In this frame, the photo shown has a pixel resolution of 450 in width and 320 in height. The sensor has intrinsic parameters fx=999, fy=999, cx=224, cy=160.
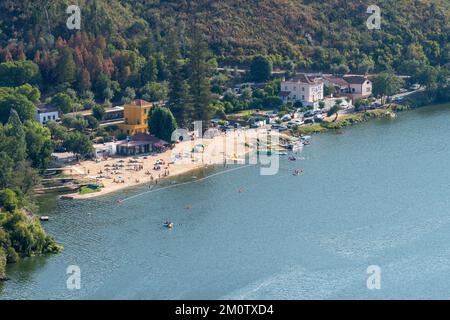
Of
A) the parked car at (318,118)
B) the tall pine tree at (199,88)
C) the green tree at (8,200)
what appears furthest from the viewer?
the parked car at (318,118)

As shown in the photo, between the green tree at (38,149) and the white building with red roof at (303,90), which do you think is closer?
the green tree at (38,149)

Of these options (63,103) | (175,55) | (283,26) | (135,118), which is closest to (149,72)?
(175,55)

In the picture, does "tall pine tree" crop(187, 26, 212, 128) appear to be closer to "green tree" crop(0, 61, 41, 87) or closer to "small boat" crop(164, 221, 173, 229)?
"green tree" crop(0, 61, 41, 87)

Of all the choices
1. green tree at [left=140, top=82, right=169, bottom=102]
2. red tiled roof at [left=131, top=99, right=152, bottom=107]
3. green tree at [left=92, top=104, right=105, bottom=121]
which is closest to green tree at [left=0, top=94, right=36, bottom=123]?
green tree at [left=92, top=104, right=105, bottom=121]

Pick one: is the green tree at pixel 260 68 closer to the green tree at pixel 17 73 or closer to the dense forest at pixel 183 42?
the dense forest at pixel 183 42

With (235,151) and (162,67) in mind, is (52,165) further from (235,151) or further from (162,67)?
(162,67)

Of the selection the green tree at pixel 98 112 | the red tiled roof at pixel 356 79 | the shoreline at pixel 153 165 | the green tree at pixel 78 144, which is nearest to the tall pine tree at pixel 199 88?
the shoreline at pixel 153 165

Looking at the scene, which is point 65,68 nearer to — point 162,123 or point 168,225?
point 162,123

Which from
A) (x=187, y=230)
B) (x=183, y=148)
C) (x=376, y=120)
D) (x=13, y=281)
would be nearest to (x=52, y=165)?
(x=183, y=148)
